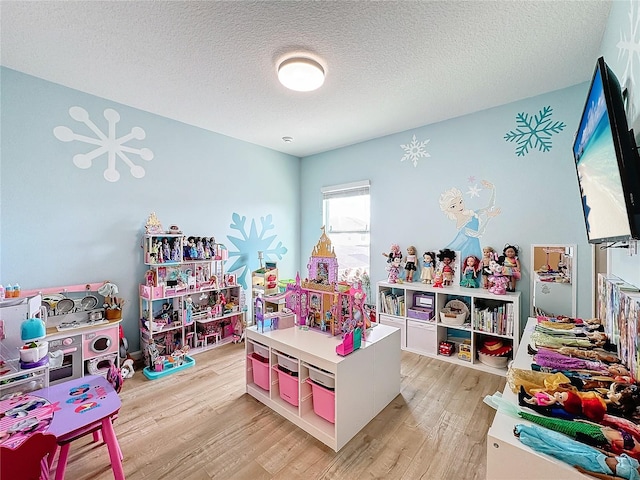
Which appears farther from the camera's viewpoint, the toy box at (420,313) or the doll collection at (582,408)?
the toy box at (420,313)

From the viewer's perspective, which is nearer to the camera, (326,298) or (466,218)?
(326,298)

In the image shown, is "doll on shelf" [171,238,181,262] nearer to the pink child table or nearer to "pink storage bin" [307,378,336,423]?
the pink child table

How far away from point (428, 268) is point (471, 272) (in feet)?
1.47

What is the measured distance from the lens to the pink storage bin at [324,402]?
175 centimetres

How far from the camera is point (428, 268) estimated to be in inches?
127

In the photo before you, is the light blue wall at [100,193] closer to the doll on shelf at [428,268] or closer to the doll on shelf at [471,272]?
the doll on shelf at [428,268]

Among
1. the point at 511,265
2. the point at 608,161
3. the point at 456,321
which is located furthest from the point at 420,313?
the point at 608,161

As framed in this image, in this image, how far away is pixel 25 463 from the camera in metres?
1.03

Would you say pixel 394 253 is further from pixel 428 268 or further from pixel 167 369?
pixel 167 369

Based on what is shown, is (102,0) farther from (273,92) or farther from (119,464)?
(119,464)

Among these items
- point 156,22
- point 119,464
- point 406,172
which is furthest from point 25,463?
point 406,172

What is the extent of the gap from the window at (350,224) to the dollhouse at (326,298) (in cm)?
156

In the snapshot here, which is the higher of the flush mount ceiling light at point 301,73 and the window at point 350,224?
the flush mount ceiling light at point 301,73

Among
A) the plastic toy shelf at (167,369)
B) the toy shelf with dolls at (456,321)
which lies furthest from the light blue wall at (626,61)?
the plastic toy shelf at (167,369)
